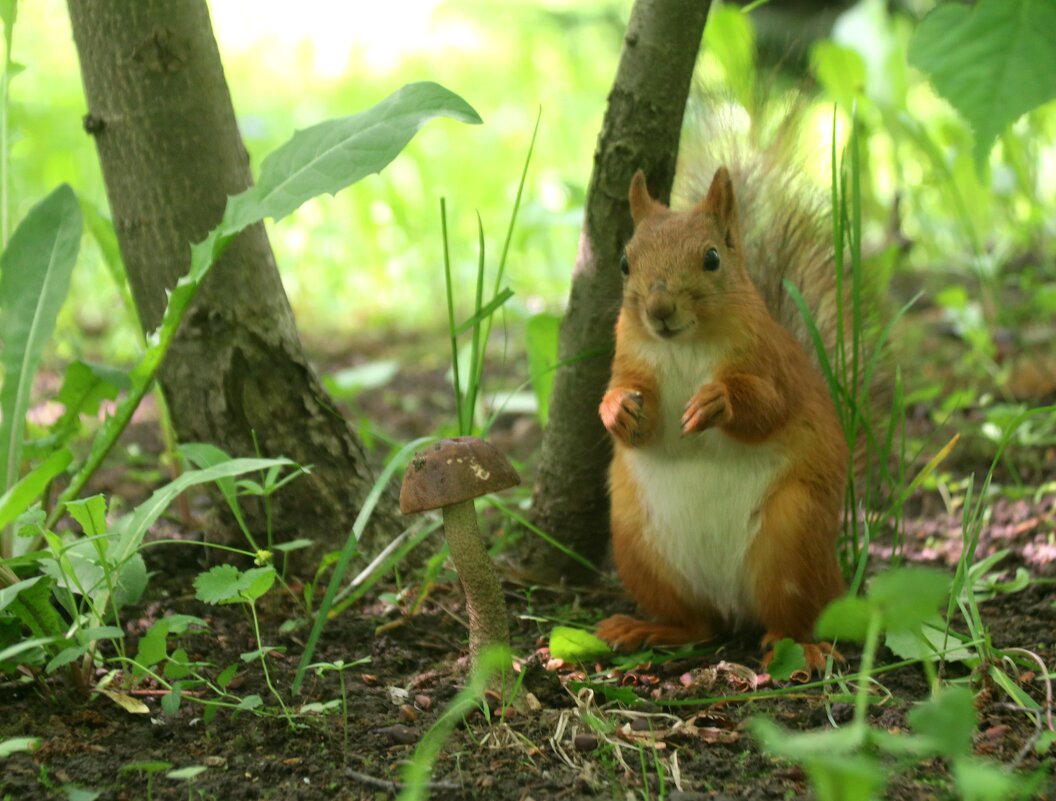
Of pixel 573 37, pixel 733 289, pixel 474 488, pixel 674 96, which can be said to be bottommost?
pixel 474 488

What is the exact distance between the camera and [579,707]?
5.23 feet

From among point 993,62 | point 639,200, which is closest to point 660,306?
point 639,200

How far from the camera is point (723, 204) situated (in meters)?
1.96

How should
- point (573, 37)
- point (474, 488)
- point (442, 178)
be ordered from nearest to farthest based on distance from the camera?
point (474, 488)
point (442, 178)
point (573, 37)

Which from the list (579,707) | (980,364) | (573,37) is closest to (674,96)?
(579,707)

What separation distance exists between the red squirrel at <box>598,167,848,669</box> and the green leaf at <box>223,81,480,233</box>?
45 centimetres

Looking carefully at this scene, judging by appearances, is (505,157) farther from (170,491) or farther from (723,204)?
(170,491)

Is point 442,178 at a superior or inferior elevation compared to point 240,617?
superior

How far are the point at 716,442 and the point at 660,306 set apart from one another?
0.26 meters

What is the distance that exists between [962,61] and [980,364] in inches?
84.2

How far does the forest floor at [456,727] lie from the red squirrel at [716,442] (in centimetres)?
12

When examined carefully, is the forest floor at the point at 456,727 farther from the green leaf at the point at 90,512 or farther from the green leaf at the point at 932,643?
the green leaf at the point at 90,512

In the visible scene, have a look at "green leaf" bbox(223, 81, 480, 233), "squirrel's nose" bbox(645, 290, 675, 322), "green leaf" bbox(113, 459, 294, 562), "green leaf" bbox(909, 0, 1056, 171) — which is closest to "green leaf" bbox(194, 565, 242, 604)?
"green leaf" bbox(113, 459, 294, 562)

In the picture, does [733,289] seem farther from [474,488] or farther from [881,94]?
[881,94]
